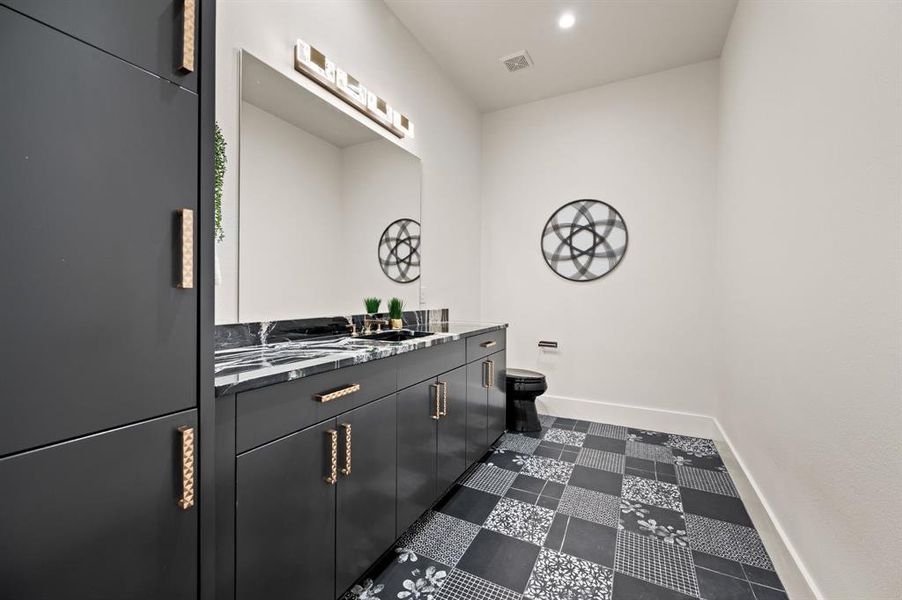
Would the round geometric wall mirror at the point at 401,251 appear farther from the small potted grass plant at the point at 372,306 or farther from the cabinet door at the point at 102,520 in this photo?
the cabinet door at the point at 102,520

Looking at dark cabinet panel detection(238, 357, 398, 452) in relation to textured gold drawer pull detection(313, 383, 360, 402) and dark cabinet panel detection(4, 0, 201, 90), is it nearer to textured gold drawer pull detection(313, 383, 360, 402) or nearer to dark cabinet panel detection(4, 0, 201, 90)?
textured gold drawer pull detection(313, 383, 360, 402)

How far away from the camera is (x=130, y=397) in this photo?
76 centimetres

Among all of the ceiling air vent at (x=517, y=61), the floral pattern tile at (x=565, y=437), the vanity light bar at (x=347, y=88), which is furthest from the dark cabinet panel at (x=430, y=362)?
the ceiling air vent at (x=517, y=61)

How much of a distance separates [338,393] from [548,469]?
5.96ft

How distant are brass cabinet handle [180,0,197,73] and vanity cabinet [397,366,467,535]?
1282mm

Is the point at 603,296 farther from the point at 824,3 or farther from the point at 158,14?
the point at 158,14

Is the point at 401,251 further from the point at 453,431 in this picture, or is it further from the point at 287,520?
the point at 287,520

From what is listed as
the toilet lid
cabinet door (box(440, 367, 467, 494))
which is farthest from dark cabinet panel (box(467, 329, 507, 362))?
the toilet lid

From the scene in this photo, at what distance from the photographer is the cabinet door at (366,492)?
53.4 inches

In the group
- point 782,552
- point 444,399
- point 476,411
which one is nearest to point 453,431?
point 444,399

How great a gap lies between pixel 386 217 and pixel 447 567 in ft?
6.58

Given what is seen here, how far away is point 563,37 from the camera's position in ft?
9.43

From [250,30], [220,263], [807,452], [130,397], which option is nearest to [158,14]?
[130,397]

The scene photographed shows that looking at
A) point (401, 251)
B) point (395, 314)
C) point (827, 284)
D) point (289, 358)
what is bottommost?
point (289, 358)
